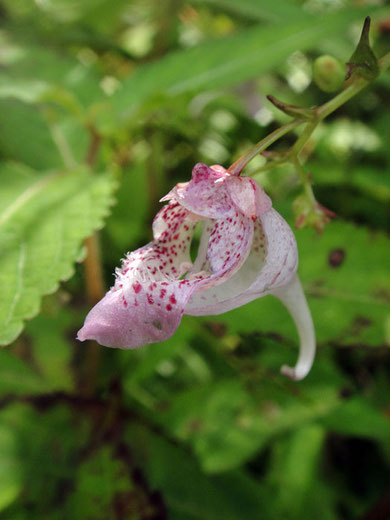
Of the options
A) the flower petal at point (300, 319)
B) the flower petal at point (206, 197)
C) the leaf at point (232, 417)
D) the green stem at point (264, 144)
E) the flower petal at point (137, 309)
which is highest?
the green stem at point (264, 144)

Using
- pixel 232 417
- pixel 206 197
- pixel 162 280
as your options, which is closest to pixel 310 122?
pixel 206 197

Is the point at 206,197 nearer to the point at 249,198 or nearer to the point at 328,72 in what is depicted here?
the point at 249,198

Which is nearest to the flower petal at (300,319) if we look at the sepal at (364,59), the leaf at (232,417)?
the sepal at (364,59)

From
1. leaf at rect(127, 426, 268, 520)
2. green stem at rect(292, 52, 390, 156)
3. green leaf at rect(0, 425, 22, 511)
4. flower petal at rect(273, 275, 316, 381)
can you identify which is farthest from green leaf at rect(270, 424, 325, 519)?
green stem at rect(292, 52, 390, 156)

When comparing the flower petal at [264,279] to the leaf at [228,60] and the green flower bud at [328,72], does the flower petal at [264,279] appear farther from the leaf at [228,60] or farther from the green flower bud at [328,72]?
the leaf at [228,60]

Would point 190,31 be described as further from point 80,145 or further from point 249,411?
point 249,411

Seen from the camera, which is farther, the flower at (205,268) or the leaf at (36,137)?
the leaf at (36,137)
